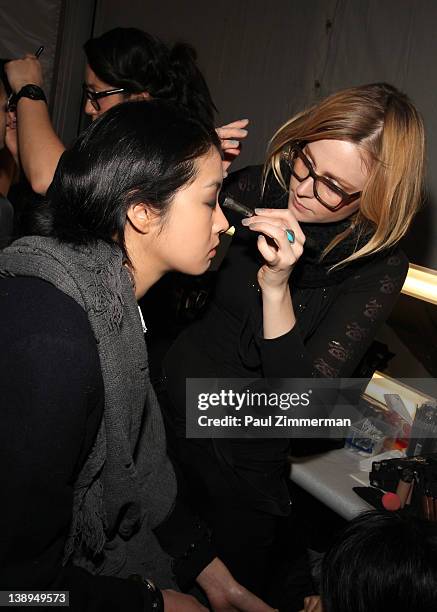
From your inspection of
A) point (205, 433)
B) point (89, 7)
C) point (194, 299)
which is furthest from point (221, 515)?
point (89, 7)

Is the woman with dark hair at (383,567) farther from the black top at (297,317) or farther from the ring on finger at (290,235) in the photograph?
the ring on finger at (290,235)

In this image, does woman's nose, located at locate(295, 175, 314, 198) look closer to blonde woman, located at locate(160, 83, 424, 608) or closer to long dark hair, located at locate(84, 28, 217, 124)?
blonde woman, located at locate(160, 83, 424, 608)

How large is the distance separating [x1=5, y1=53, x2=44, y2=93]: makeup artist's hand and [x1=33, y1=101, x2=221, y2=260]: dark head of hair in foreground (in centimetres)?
89

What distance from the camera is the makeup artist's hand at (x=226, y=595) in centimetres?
127

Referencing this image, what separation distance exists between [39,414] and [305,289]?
87 cm

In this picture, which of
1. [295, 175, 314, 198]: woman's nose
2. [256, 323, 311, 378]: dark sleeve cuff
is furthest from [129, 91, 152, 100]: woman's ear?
[256, 323, 311, 378]: dark sleeve cuff

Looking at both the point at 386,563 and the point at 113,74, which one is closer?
the point at 386,563

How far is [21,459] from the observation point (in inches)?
31.1

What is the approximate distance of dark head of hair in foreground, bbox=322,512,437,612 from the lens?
1.06 metres

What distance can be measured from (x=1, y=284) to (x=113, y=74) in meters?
1.28

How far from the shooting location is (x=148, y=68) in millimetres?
1971

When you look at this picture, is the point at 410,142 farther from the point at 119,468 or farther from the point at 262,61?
the point at 262,61

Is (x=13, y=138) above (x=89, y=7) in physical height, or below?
below

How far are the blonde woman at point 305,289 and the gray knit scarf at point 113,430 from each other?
0.21 meters
